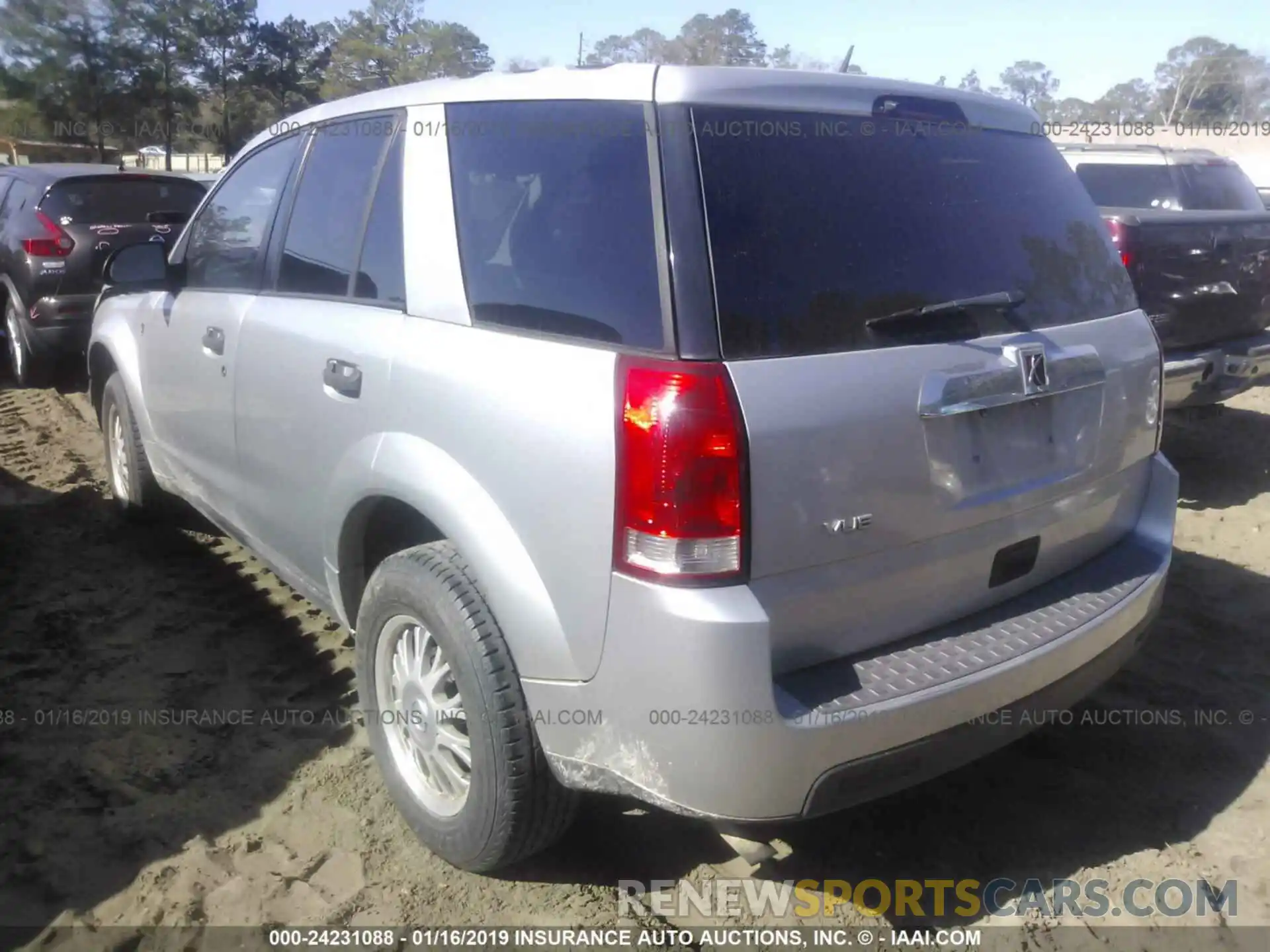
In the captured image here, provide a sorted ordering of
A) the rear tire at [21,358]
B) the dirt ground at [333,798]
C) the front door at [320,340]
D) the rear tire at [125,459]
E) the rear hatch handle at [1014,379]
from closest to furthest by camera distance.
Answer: the rear hatch handle at [1014,379], the dirt ground at [333,798], the front door at [320,340], the rear tire at [125,459], the rear tire at [21,358]

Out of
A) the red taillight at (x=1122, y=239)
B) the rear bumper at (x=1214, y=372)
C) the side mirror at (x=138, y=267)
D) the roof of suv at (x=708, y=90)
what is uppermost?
the roof of suv at (x=708, y=90)

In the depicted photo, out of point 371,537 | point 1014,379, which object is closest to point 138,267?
point 371,537

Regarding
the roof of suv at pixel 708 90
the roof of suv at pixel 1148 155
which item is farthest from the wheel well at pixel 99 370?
the roof of suv at pixel 1148 155

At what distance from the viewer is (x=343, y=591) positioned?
2.94 m

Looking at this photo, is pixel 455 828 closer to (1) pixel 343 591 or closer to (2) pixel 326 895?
(2) pixel 326 895

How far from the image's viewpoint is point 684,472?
1.93 metres

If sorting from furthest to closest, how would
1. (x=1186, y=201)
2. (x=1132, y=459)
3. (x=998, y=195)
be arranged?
(x=1186, y=201), (x=1132, y=459), (x=998, y=195)

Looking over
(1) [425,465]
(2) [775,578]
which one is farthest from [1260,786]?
(1) [425,465]

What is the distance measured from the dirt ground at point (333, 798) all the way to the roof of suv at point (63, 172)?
4.67 metres

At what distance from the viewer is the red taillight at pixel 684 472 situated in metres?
1.93

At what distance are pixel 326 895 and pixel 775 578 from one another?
4.76 ft

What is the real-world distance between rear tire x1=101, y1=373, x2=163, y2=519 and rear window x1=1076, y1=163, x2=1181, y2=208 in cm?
669

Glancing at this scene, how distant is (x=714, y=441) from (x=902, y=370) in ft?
1.60

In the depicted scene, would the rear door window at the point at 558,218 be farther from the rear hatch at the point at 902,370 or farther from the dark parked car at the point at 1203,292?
the dark parked car at the point at 1203,292
